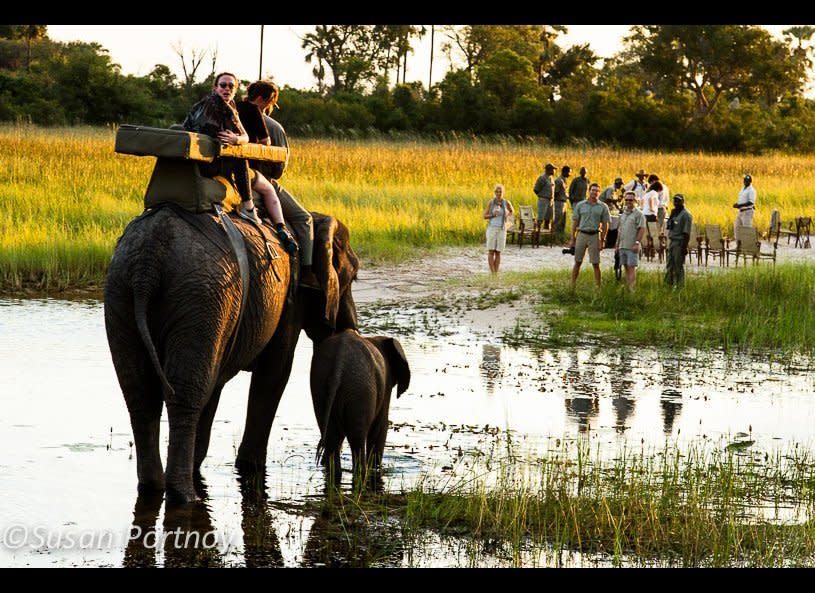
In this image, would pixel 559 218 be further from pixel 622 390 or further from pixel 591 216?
pixel 622 390

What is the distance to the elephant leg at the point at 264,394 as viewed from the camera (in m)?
8.35

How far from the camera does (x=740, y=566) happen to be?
6691 mm

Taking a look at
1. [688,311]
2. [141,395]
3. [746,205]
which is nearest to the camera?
[141,395]

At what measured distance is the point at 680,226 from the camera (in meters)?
18.2

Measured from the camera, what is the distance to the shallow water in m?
6.95

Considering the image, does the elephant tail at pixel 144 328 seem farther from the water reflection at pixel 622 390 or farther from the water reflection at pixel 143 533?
the water reflection at pixel 622 390

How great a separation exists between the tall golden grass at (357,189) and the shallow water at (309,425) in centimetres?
271

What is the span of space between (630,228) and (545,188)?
803 cm

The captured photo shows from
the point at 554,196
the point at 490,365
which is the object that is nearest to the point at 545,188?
the point at 554,196

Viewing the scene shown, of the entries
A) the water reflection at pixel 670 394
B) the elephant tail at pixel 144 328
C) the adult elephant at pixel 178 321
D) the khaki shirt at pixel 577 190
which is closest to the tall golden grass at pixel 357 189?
the khaki shirt at pixel 577 190

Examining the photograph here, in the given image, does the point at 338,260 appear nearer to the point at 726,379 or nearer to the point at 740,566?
the point at 740,566

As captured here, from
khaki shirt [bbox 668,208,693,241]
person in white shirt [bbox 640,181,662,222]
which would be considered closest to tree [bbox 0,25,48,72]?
person in white shirt [bbox 640,181,662,222]
